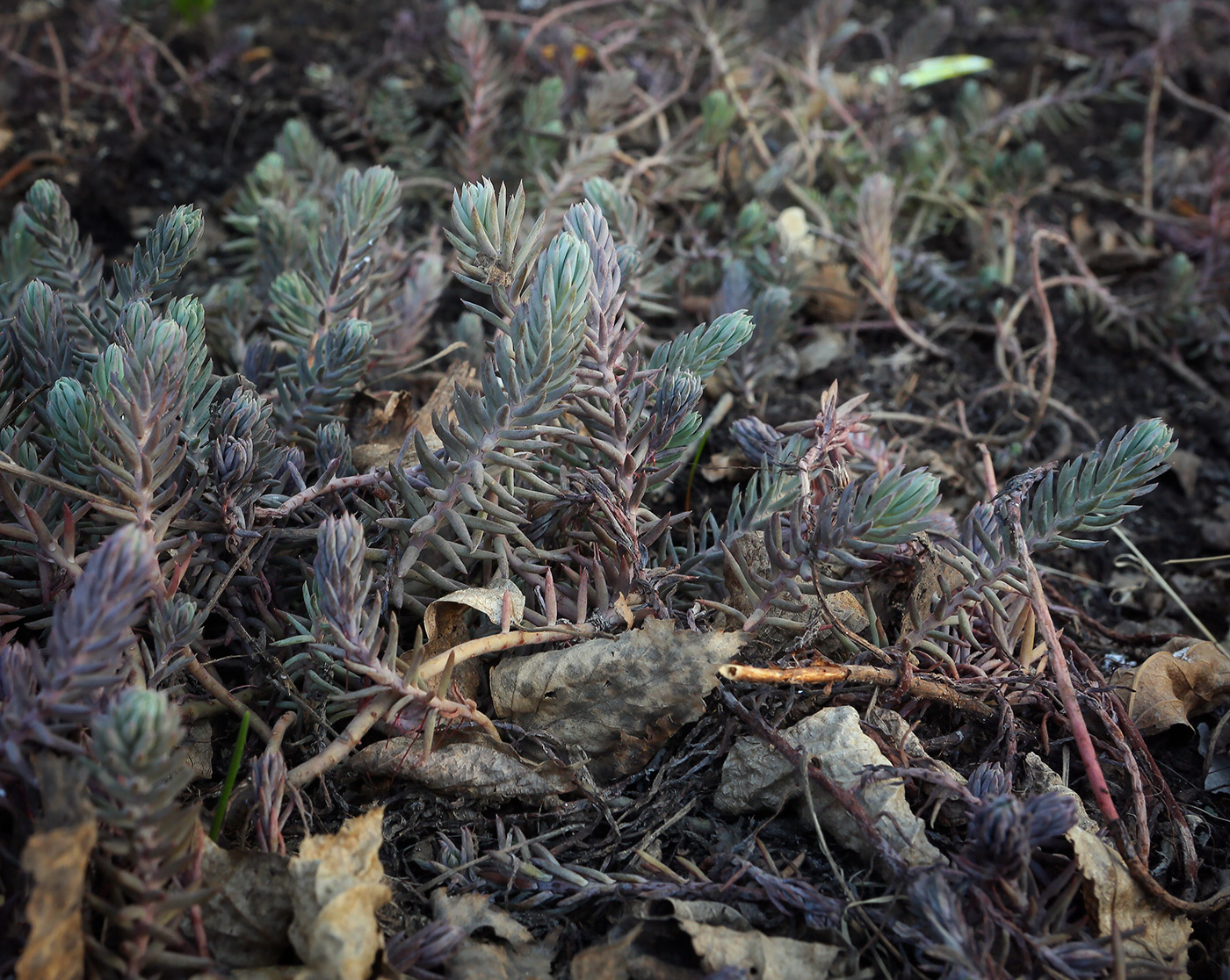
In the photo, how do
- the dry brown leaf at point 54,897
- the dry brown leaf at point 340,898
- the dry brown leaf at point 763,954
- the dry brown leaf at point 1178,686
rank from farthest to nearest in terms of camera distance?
the dry brown leaf at point 1178,686
the dry brown leaf at point 763,954
the dry brown leaf at point 340,898
the dry brown leaf at point 54,897

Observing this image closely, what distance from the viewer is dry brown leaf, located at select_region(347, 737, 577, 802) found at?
5.54 ft

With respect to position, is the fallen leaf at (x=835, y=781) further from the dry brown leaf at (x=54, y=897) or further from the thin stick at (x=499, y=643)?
the dry brown leaf at (x=54, y=897)

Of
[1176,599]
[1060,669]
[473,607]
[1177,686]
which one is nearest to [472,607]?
[473,607]

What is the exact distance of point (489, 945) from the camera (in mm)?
1527

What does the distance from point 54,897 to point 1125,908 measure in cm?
162

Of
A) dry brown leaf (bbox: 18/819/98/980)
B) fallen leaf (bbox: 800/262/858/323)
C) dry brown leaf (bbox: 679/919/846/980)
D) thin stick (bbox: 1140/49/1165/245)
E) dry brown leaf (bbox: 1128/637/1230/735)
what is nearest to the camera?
dry brown leaf (bbox: 18/819/98/980)

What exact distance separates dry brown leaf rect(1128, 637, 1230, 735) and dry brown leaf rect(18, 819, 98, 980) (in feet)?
6.22

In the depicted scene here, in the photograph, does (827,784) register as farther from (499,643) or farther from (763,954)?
(499,643)

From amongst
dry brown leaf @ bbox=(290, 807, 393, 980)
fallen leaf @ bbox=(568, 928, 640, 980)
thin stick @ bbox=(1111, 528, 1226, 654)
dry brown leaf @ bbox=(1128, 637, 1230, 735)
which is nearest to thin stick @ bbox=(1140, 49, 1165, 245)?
thin stick @ bbox=(1111, 528, 1226, 654)

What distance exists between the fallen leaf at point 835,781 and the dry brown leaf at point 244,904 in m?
0.77

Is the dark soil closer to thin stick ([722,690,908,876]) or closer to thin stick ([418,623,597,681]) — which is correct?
thin stick ([722,690,908,876])

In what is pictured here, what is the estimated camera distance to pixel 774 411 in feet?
8.82

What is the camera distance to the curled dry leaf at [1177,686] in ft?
6.38

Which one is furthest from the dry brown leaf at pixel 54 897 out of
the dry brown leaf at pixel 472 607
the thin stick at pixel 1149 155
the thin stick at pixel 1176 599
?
the thin stick at pixel 1149 155
